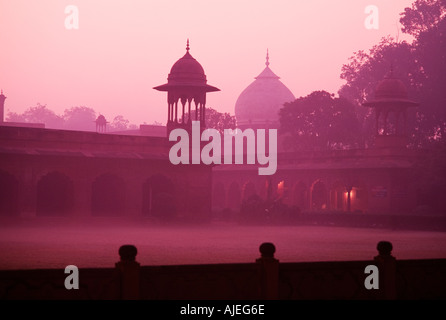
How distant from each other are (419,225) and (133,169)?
12244 mm

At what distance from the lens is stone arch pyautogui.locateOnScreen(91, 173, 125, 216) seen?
3256cm

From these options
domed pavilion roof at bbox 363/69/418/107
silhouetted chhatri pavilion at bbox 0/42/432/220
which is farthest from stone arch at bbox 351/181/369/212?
domed pavilion roof at bbox 363/69/418/107

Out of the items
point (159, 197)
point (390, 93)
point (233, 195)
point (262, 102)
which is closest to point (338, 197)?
point (390, 93)

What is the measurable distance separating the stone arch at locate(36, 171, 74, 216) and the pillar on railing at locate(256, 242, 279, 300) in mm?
22724

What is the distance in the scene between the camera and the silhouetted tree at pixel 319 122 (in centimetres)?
5481

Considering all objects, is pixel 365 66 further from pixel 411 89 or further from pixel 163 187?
pixel 163 187

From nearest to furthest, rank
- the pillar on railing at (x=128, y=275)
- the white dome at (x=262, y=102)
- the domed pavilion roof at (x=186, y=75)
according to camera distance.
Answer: the pillar on railing at (x=128, y=275) → the domed pavilion roof at (x=186, y=75) → the white dome at (x=262, y=102)

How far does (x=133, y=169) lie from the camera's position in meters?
33.5

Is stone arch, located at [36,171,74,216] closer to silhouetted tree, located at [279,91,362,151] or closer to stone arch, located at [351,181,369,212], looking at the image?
stone arch, located at [351,181,369,212]

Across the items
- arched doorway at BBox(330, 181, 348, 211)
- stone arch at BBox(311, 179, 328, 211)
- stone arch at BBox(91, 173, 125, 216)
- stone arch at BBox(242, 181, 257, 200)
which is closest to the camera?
stone arch at BBox(91, 173, 125, 216)

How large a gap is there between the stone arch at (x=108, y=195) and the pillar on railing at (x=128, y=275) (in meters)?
24.2

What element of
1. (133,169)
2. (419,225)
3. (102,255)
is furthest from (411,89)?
(102,255)

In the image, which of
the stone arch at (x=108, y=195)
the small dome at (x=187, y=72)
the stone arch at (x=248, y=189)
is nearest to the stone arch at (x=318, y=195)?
the stone arch at (x=248, y=189)

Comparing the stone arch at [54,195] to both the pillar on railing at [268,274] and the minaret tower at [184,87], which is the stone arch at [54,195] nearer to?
the minaret tower at [184,87]
